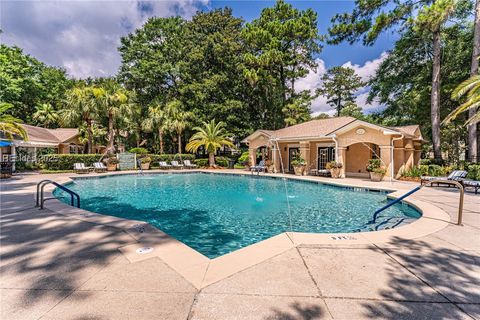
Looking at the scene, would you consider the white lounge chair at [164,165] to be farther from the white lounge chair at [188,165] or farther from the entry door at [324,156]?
the entry door at [324,156]

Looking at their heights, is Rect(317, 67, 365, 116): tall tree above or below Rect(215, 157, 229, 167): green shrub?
above

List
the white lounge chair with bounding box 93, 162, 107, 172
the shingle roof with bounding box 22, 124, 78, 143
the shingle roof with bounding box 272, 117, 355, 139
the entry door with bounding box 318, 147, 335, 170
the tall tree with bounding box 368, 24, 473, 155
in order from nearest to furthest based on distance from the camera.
→ the shingle roof with bounding box 272, 117, 355, 139 → the tall tree with bounding box 368, 24, 473, 155 → the entry door with bounding box 318, 147, 335, 170 → the white lounge chair with bounding box 93, 162, 107, 172 → the shingle roof with bounding box 22, 124, 78, 143

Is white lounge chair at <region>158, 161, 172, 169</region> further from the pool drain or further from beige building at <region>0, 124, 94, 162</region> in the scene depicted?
the pool drain

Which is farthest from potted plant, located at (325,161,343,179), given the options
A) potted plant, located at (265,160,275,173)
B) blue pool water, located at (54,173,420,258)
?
potted plant, located at (265,160,275,173)

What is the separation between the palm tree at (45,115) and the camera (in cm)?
3027

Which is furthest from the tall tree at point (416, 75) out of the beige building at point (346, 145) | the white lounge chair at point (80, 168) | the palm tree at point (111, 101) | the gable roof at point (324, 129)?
the white lounge chair at point (80, 168)

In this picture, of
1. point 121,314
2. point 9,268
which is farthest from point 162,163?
point 121,314

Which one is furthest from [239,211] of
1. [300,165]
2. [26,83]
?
[26,83]

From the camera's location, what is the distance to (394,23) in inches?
719

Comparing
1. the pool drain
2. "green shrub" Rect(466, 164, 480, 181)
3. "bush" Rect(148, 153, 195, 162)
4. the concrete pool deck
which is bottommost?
the concrete pool deck

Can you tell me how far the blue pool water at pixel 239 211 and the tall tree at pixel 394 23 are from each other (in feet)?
40.8

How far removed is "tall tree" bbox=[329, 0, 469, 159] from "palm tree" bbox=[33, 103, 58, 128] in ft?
117

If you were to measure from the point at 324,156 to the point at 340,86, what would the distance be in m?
26.8

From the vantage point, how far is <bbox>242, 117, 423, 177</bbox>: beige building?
1561cm
